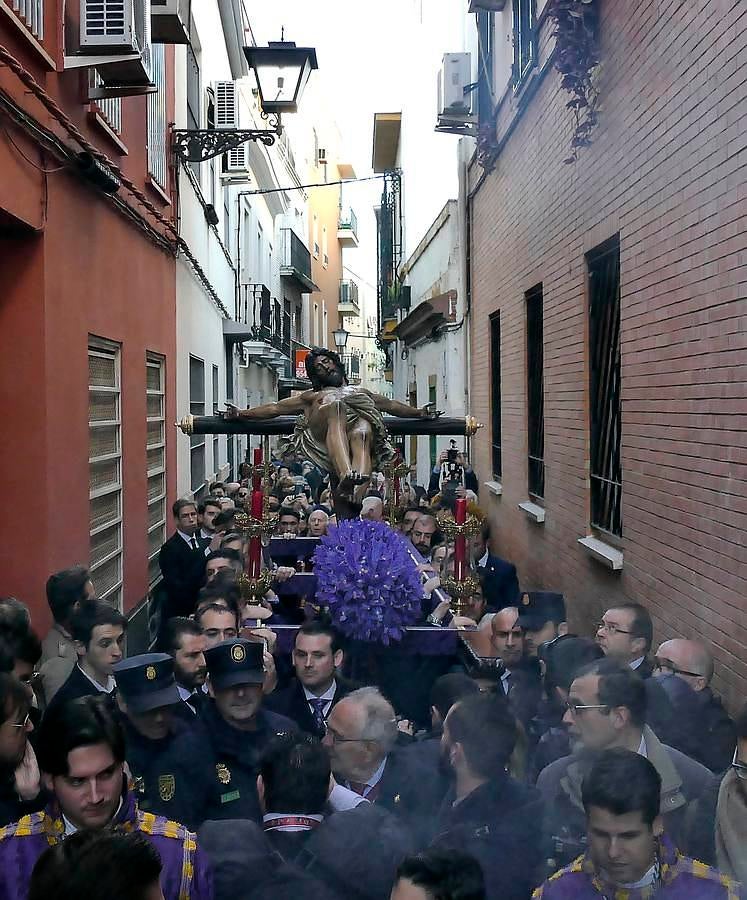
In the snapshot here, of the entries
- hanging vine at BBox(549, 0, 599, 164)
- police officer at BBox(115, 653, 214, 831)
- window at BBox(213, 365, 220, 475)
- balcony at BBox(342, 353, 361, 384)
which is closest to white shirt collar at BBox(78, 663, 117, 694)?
police officer at BBox(115, 653, 214, 831)

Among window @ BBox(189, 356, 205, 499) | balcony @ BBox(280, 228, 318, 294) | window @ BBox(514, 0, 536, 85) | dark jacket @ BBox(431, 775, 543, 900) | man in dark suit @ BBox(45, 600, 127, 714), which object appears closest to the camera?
dark jacket @ BBox(431, 775, 543, 900)

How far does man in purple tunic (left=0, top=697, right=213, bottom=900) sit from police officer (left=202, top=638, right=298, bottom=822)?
0.79 metres

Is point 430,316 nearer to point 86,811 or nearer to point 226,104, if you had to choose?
point 226,104

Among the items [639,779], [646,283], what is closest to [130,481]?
[646,283]

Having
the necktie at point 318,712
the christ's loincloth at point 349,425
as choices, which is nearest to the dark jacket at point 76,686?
the necktie at point 318,712

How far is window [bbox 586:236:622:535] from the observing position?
25.7 feet

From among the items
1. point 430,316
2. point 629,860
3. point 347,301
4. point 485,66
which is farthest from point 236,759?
point 347,301

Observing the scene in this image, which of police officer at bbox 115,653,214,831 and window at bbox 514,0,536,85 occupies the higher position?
window at bbox 514,0,536,85

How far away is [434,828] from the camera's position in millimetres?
3551

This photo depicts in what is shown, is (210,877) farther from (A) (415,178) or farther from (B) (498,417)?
(A) (415,178)

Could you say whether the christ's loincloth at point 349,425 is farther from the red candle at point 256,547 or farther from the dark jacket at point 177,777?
the dark jacket at point 177,777

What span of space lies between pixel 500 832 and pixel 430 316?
15.5 metres

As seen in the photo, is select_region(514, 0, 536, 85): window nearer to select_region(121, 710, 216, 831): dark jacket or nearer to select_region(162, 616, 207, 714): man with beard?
select_region(162, 616, 207, 714): man with beard

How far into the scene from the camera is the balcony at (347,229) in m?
56.0
